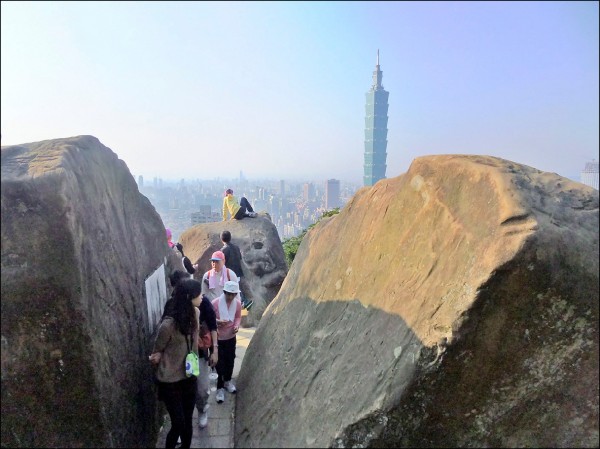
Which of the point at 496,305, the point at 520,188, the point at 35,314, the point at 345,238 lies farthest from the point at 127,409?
the point at 520,188

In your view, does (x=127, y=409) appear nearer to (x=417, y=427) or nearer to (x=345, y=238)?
(x=417, y=427)

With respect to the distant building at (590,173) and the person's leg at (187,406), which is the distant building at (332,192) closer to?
the distant building at (590,173)

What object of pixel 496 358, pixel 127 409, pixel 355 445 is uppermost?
pixel 496 358

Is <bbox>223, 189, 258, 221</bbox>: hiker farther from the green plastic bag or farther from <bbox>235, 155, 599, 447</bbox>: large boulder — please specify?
A: <bbox>235, 155, 599, 447</bbox>: large boulder

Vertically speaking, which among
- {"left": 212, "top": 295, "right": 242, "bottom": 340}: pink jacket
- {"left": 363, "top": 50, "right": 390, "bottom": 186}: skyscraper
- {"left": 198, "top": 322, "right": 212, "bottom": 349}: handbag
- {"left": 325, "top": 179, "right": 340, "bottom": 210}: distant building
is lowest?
{"left": 325, "top": 179, "right": 340, "bottom": 210}: distant building

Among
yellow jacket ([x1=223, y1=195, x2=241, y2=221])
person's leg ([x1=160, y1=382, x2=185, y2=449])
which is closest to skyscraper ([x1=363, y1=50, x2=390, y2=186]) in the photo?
yellow jacket ([x1=223, y1=195, x2=241, y2=221])

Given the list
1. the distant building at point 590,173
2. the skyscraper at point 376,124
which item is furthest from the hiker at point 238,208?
the skyscraper at point 376,124

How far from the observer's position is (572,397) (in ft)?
10.4

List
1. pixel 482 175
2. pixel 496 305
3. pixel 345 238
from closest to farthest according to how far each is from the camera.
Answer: pixel 496 305 < pixel 482 175 < pixel 345 238

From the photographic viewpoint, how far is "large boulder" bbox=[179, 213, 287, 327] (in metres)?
A: 11.5

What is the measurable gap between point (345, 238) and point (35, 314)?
321cm

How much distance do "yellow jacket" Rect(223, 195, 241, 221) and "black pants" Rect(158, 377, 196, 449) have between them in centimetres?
878

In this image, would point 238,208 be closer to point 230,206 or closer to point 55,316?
point 230,206

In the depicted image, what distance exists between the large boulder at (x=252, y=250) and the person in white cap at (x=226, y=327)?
5039 mm
